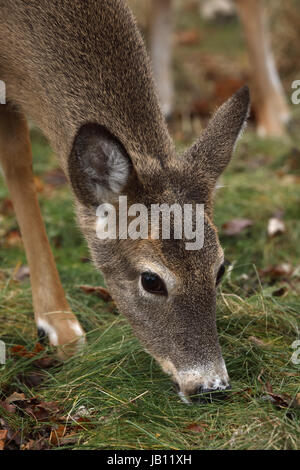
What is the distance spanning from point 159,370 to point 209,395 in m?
0.53

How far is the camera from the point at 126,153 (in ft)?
12.4

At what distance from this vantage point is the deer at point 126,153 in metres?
3.73

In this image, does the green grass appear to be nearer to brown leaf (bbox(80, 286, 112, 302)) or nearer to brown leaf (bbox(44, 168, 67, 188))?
brown leaf (bbox(80, 286, 112, 302))

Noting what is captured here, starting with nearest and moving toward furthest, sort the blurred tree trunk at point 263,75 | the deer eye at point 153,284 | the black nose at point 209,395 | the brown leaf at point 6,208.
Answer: the black nose at point 209,395
the deer eye at point 153,284
the brown leaf at point 6,208
the blurred tree trunk at point 263,75

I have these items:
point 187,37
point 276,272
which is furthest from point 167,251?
point 187,37

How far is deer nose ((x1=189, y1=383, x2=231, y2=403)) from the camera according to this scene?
12.0 ft

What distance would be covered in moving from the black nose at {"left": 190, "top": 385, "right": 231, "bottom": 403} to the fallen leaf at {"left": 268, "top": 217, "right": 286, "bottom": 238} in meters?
2.70

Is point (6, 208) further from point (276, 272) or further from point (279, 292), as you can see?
point (279, 292)

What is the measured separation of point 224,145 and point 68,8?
1139mm

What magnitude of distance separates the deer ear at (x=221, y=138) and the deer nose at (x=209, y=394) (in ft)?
3.60

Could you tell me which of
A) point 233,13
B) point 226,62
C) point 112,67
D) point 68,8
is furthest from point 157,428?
point 233,13

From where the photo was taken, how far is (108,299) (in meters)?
5.12

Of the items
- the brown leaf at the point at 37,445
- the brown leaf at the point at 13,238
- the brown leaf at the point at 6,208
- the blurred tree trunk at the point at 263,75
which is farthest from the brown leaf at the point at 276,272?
the blurred tree trunk at the point at 263,75

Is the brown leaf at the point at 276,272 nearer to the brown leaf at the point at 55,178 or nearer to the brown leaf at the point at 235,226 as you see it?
the brown leaf at the point at 235,226
